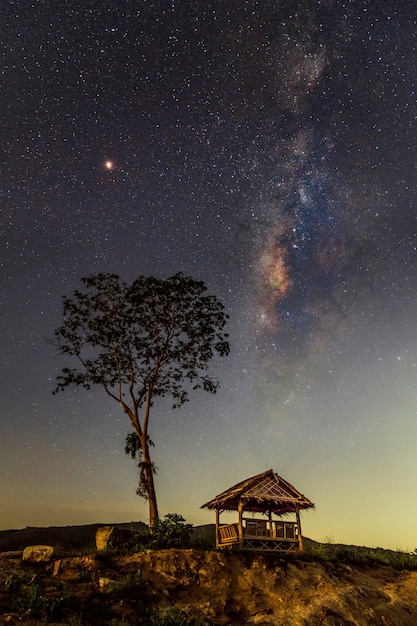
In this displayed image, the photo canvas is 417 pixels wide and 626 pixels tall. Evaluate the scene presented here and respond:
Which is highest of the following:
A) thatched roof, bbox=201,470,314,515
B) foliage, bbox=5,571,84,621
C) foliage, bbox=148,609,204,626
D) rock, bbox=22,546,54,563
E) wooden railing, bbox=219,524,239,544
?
thatched roof, bbox=201,470,314,515

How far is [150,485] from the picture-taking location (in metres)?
28.2

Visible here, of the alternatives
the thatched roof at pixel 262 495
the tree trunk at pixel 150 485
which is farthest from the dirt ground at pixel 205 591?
the tree trunk at pixel 150 485

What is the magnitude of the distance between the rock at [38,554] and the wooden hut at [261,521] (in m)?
10.1

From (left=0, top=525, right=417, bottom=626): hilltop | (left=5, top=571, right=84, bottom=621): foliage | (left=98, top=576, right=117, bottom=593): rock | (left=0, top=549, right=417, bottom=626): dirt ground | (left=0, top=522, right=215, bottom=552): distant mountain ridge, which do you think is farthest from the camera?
(left=0, top=522, right=215, bottom=552): distant mountain ridge

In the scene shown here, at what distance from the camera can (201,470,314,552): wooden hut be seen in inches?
1047

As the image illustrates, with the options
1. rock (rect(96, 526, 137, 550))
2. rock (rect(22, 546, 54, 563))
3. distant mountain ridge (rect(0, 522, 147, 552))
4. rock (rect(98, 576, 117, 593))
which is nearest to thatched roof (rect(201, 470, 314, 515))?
rock (rect(96, 526, 137, 550))

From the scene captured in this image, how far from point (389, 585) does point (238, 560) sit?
8924 millimetres

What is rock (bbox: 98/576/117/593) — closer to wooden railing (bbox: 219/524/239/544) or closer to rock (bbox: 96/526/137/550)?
rock (bbox: 96/526/137/550)

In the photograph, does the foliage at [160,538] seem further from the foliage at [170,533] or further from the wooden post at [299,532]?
the wooden post at [299,532]

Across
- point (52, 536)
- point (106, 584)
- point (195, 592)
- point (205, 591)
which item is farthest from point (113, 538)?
point (52, 536)

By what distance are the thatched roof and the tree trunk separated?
350cm

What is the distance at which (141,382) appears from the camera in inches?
1253

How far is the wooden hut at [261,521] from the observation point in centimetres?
2659

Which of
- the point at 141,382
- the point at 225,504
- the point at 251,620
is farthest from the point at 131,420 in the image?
the point at 251,620
